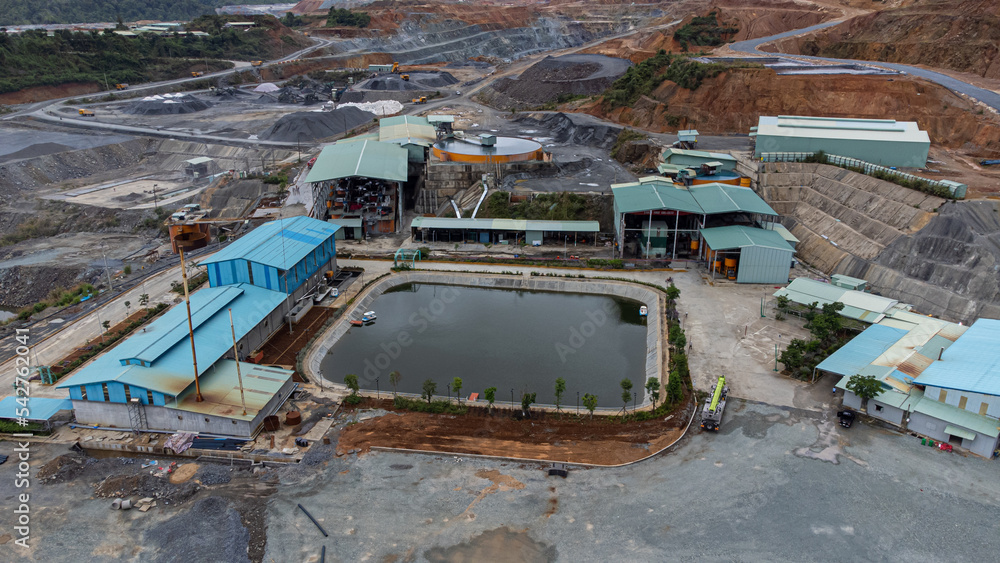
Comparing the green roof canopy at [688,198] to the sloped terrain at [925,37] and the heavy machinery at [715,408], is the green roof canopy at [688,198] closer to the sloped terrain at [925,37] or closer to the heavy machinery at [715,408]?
the heavy machinery at [715,408]

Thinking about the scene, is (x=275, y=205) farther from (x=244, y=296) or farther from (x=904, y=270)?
(x=904, y=270)

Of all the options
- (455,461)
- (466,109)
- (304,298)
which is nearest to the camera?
(455,461)

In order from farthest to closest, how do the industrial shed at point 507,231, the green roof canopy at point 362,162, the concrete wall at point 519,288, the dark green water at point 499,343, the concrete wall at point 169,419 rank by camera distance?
the green roof canopy at point 362,162 → the industrial shed at point 507,231 → the concrete wall at point 519,288 → the dark green water at point 499,343 → the concrete wall at point 169,419

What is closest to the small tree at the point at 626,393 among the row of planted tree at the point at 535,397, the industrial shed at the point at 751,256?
the row of planted tree at the point at 535,397

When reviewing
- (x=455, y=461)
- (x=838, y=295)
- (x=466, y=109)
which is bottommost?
→ (x=455, y=461)

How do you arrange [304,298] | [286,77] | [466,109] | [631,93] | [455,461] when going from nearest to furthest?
[455,461] < [304,298] < [631,93] < [466,109] < [286,77]

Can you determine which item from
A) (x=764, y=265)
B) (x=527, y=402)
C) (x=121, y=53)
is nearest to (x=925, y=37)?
(x=764, y=265)

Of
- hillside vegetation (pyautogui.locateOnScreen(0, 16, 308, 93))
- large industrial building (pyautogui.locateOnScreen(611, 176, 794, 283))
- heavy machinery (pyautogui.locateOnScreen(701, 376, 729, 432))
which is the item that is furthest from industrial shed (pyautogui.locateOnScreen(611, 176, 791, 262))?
hillside vegetation (pyautogui.locateOnScreen(0, 16, 308, 93))

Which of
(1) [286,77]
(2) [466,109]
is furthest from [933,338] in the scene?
(1) [286,77]
